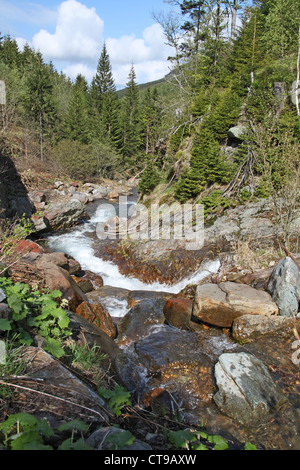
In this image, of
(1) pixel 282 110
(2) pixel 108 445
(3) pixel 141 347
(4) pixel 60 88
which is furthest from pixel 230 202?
(4) pixel 60 88

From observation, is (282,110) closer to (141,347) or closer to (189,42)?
(189,42)

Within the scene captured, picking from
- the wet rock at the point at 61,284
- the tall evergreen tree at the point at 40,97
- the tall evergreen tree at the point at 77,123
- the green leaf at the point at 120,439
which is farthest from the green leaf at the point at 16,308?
the tall evergreen tree at the point at 77,123

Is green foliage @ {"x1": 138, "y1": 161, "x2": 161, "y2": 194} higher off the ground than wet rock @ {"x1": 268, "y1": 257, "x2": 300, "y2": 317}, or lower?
higher

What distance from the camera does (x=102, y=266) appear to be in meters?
10.3

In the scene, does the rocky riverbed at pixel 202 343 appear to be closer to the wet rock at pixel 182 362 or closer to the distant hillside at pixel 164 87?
the wet rock at pixel 182 362

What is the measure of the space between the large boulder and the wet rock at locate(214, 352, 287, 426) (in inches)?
62.5

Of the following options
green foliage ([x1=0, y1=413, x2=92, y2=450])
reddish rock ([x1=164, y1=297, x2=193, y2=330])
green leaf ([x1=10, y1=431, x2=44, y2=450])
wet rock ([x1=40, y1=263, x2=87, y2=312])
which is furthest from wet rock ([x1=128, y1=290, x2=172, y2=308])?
green leaf ([x1=10, y1=431, x2=44, y2=450])

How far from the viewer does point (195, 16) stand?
16.1 m

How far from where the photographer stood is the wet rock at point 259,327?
539cm

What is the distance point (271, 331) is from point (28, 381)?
4625 millimetres

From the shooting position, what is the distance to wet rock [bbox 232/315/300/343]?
5.39m

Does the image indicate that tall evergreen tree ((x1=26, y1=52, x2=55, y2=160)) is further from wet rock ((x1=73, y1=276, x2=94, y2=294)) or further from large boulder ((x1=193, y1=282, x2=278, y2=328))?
large boulder ((x1=193, y1=282, x2=278, y2=328))

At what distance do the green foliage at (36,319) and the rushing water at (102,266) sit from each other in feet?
12.5

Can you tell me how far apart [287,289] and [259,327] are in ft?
3.34
